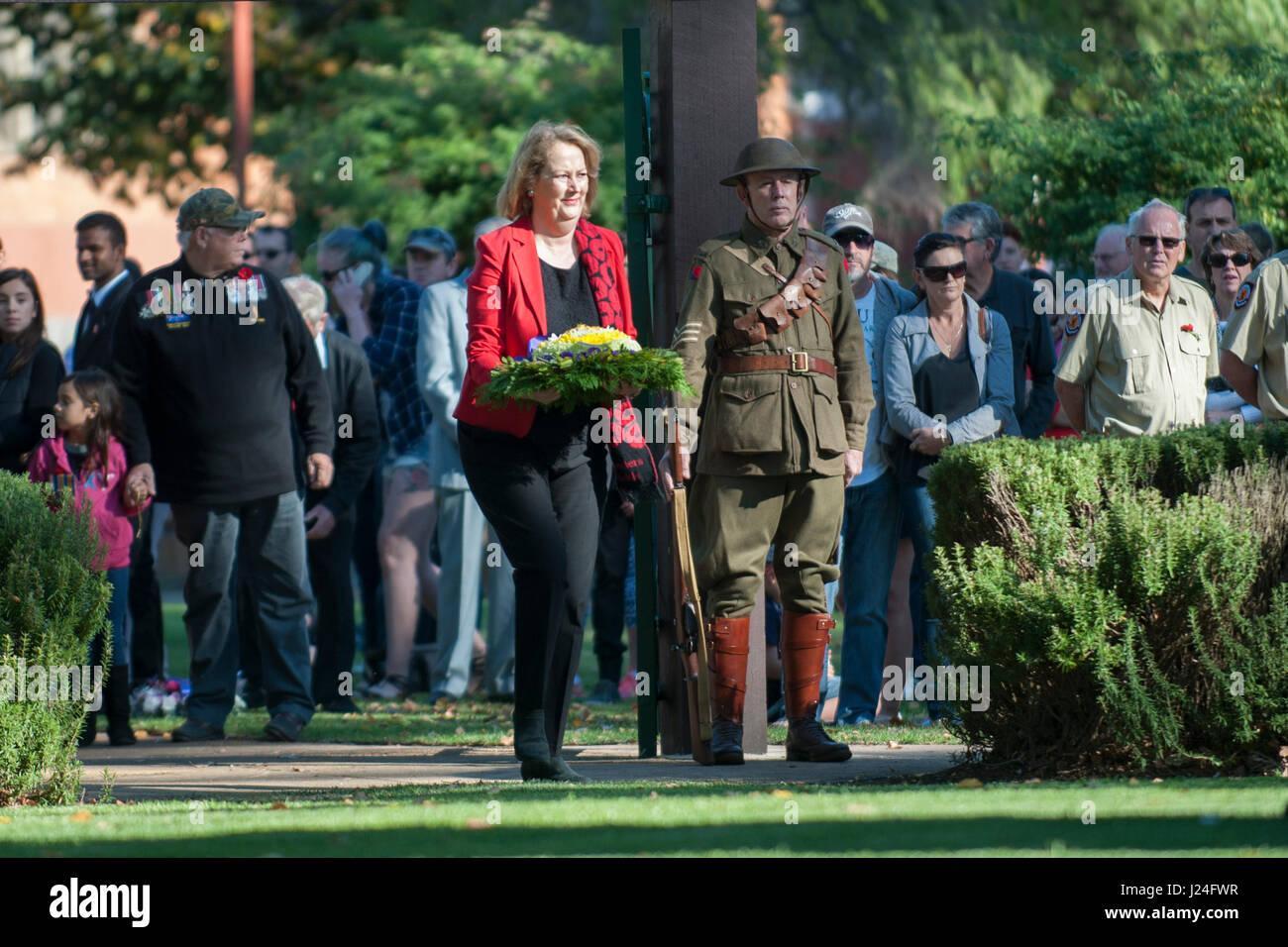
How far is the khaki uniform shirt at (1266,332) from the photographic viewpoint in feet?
30.7

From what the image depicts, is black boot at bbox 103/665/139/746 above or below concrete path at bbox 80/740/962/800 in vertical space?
above

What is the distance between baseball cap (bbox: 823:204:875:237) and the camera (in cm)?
1112

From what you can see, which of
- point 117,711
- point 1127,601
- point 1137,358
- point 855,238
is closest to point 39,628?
point 117,711

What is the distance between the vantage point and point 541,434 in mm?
8117

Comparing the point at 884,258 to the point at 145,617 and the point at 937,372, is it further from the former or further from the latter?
the point at 145,617

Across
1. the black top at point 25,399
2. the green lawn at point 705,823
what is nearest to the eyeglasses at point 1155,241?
the green lawn at point 705,823

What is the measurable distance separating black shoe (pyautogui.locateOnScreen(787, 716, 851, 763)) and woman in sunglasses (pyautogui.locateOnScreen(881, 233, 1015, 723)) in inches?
75.1

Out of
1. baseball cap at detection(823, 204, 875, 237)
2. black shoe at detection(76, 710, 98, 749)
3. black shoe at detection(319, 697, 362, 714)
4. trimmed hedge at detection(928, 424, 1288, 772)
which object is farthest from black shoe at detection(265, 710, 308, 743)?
trimmed hedge at detection(928, 424, 1288, 772)

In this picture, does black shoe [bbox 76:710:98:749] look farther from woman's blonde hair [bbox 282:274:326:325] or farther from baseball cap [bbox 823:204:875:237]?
baseball cap [bbox 823:204:875:237]

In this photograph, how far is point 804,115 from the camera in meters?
33.5

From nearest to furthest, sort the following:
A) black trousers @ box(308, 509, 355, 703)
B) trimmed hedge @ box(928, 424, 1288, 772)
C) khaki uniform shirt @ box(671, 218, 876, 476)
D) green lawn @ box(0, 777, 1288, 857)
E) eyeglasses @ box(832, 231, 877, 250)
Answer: green lawn @ box(0, 777, 1288, 857), trimmed hedge @ box(928, 424, 1288, 772), khaki uniform shirt @ box(671, 218, 876, 476), eyeglasses @ box(832, 231, 877, 250), black trousers @ box(308, 509, 355, 703)

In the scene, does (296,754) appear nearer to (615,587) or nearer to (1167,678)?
(615,587)

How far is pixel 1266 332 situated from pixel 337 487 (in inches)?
216
